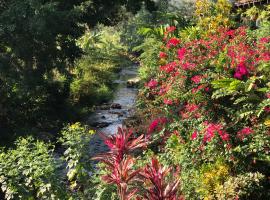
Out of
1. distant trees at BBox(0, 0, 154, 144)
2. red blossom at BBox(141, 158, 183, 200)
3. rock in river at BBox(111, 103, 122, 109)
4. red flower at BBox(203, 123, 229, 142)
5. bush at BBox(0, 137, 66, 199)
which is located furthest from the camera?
rock in river at BBox(111, 103, 122, 109)

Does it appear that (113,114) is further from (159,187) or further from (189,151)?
(159,187)

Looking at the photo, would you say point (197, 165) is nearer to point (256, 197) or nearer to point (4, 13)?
point (256, 197)

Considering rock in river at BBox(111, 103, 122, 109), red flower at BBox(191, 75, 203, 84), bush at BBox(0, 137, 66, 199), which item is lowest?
rock in river at BBox(111, 103, 122, 109)

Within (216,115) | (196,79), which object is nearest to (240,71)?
(196,79)

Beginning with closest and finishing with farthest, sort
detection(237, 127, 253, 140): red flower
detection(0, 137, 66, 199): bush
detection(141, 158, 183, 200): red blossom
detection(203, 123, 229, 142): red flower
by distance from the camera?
1. detection(141, 158, 183, 200): red blossom
2. detection(0, 137, 66, 199): bush
3. detection(203, 123, 229, 142): red flower
4. detection(237, 127, 253, 140): red flower

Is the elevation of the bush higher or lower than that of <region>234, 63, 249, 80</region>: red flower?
lower

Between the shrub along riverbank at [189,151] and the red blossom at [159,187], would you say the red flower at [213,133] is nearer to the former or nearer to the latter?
the shrub along riverbank at [189,151]

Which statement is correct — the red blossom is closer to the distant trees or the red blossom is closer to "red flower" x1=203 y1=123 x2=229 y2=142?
"red flower" x1=203 y1=123 x2=229 y2=142

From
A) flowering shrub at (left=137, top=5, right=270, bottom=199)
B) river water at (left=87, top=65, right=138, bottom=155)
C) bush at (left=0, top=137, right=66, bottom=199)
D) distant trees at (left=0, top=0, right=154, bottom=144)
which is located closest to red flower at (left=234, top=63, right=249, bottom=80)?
flowering shrub at (left=137, top=5, right=270, bottom=199)

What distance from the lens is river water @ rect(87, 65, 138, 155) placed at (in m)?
13.7

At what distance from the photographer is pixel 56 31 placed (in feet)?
46.2

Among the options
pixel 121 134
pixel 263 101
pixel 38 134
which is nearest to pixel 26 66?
pixel 38 134

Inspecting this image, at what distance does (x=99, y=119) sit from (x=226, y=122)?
893 centimetres

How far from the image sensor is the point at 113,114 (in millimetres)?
17062
